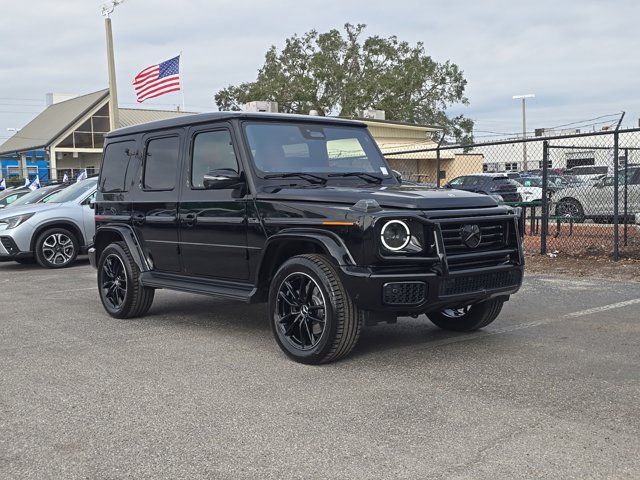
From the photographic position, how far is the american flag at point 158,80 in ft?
74.4

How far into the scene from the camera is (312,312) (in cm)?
554

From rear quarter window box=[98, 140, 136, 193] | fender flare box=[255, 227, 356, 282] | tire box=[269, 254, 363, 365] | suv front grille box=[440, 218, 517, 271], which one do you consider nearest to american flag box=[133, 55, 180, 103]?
A: rear quarter window box=[98, 140, 136, 193]

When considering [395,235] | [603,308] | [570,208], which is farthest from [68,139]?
[395,235]

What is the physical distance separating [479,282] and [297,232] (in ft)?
4.67

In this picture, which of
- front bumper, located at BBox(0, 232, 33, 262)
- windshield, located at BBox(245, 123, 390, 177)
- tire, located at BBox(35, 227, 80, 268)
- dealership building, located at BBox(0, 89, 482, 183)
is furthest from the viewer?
dealership building, located at BBox(0, 89, 482, 183)

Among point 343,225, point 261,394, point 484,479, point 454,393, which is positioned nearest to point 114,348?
point 261,394

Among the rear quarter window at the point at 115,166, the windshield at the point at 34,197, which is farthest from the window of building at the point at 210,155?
the windshield at the point at 34,197

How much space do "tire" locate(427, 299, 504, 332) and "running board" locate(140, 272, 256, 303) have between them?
1.74 m

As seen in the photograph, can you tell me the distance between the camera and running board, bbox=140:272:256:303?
612cm

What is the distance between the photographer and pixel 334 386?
4.98m

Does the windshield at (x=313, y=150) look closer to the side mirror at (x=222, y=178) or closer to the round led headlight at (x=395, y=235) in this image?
the side mirror at (x=222, y=178)

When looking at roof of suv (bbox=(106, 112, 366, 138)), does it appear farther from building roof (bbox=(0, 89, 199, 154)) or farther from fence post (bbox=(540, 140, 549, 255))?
building roof (bbox=(0, 89, 199, 154))

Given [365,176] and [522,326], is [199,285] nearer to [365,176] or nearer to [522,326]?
[365,176]

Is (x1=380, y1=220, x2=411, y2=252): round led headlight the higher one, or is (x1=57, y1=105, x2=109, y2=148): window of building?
(x1=57, y1=105, x2=109, y2=148): window of building
